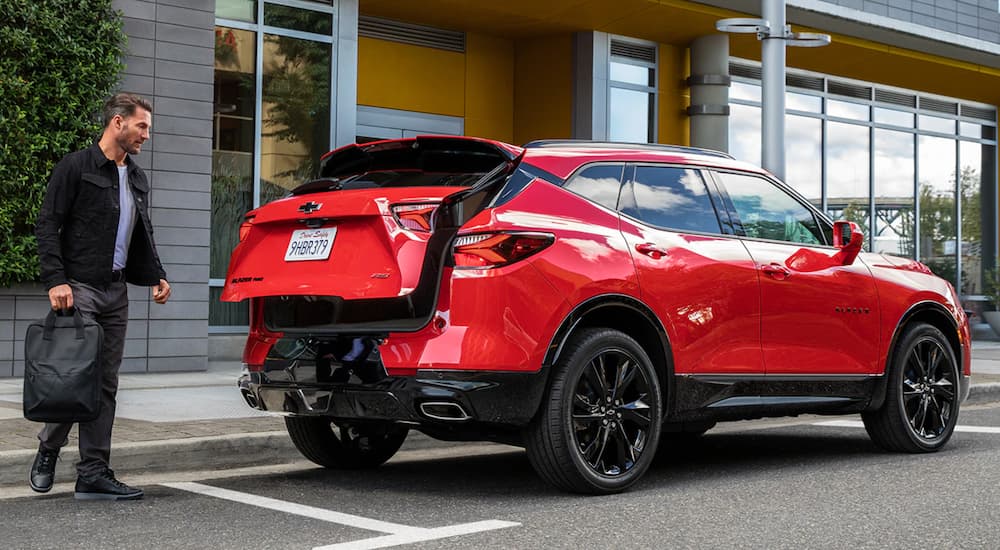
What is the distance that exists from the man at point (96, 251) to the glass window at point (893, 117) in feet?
62.0

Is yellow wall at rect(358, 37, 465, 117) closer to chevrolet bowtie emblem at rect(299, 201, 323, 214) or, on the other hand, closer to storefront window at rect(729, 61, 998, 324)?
storefront window at rect(729, 61, 998, 324)

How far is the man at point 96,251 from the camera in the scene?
5.89 m

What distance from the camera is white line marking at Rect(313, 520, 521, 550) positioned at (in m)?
4.81

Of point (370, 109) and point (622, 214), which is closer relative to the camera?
point (622, 214)

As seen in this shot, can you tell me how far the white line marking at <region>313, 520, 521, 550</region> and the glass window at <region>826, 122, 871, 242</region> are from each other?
1758 cm

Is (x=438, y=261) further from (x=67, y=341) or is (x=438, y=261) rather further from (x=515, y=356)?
(x=67, y=341)

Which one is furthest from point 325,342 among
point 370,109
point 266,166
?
point 370,109

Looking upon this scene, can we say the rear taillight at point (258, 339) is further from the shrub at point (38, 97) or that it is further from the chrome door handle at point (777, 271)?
the shrub at point (38, 97)

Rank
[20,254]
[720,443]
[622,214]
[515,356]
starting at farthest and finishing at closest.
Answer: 1. [20,254]
2. [720,443]
3. [622,214]
4. [515,356]

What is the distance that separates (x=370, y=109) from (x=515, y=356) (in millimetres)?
11239

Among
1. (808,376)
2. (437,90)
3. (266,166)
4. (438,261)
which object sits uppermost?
(437,90)

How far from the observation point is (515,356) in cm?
560

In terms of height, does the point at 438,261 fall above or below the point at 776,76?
below

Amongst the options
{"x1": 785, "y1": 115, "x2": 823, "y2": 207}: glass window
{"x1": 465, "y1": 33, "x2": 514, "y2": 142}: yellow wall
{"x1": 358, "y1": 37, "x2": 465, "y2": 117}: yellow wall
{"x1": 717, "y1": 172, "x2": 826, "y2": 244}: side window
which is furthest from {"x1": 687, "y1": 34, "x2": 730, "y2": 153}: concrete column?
{"x1": 717, "y1": 172, "x2": 826, "y2": 244}: side window
